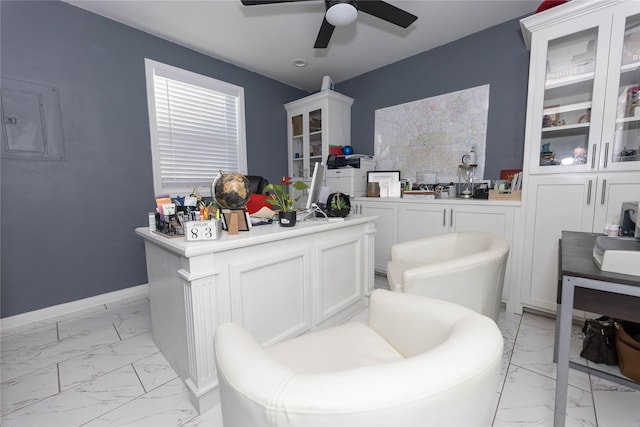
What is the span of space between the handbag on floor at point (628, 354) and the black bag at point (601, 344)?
71 mm

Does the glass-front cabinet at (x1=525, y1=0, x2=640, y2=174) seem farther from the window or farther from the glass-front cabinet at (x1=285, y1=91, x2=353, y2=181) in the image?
the window

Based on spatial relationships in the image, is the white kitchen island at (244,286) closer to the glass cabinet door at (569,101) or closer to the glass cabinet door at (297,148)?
the glass cabinet door at (569,101)

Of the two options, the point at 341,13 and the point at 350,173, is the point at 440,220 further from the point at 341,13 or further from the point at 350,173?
the point at 341,13

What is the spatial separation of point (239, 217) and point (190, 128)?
228cm

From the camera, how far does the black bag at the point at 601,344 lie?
63.1 inches

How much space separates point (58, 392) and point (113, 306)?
1220mm

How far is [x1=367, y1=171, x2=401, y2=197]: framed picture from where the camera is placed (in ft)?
10.6

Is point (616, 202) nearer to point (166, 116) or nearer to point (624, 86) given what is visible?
point (624, 86)

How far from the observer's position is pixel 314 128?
4.01 meters

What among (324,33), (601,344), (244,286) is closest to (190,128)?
(324,33)

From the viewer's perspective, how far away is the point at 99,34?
8.22ft

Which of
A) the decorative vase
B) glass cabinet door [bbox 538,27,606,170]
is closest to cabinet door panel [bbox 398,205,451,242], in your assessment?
glass cabinet door [bbox 538,27,606,170]

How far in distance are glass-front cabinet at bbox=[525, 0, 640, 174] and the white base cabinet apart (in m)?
0.44

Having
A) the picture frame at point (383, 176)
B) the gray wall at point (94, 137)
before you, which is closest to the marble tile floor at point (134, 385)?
the gray wall at point (94, 137)
